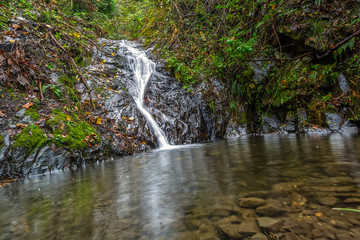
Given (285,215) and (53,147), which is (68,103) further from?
(285,215)

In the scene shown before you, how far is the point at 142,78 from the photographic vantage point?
27.7 feet

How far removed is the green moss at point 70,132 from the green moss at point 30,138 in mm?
204

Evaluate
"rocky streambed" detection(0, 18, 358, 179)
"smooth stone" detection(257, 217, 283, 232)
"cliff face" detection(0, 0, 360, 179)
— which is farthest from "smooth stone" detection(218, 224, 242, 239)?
"rocky streambed" detection(0, 18, 358, 179)

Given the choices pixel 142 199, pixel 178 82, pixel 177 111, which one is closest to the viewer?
pixel 142 199

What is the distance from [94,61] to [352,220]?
27.3 feet

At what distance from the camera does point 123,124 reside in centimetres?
566

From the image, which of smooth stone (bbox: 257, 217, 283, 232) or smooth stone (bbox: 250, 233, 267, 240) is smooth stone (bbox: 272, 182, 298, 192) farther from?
smooth stone (bbox: 250, 233, 267, 240)

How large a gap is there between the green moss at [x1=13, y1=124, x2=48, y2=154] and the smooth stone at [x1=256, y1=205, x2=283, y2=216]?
392cm

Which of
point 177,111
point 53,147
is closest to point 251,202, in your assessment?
point 53,147

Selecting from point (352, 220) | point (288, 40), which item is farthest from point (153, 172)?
point (288, 40)

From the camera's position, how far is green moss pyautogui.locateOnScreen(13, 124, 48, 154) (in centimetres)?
352

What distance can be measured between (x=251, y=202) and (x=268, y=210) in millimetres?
167

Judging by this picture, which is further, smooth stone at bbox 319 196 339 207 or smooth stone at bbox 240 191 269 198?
smooth stone at bbox 240 191 269 198

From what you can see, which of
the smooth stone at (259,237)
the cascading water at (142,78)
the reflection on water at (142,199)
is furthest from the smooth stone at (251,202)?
the cascading water at (142,78)
